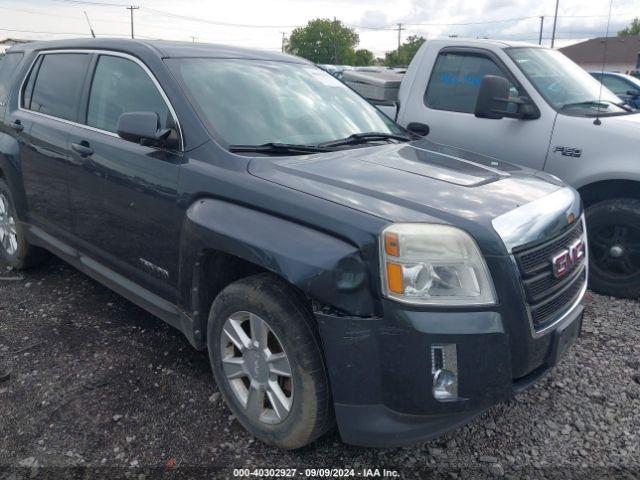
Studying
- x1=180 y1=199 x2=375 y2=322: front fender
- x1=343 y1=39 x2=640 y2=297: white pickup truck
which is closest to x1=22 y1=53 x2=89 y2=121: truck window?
x1=180 y1=199 x2=375 y2=322: front fender

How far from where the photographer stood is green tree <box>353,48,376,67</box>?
85125 mm

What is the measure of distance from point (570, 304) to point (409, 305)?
3.25ft

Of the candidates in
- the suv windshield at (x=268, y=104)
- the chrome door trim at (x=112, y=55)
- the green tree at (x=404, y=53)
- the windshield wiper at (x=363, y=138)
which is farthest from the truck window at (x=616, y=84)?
the green tree at (x=404, y=53)

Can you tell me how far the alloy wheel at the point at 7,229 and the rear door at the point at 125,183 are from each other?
1.28m

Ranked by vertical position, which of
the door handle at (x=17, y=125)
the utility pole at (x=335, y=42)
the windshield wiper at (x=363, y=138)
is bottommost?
the door handle at (x=17, y=125)

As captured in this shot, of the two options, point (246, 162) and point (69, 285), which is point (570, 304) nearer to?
point (246, 162)

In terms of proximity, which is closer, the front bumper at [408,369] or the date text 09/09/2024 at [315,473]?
the front bumper at [408,369]

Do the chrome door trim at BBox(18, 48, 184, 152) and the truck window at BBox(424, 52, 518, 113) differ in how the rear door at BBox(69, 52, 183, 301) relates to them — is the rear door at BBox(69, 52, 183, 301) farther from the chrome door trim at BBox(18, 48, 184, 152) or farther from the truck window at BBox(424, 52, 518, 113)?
the truck window at BBox(424, 52, 518, 113)

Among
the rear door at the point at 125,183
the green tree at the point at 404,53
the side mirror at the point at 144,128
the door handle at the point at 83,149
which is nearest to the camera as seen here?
the side mirror at the point at 144,128

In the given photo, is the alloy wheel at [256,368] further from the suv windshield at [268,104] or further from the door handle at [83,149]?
the door handle at [83,149]

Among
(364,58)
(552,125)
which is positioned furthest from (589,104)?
(364,58)

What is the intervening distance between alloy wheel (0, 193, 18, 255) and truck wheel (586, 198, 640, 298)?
4619 millimetres

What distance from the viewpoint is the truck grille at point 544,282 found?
230 centimetres

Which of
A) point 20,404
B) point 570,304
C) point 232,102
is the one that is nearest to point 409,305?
point 570,304
